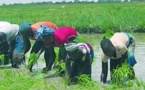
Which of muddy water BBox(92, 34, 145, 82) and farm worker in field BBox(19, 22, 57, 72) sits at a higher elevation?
farm worker in field BBox(19, 22, 57, 72)

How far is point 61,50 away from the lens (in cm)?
788

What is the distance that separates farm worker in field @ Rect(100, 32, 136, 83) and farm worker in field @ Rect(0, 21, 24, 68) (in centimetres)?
234

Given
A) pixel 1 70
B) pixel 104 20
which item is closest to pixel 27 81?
pixel 1 70

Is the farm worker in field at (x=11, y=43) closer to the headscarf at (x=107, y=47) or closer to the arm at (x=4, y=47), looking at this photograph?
the arm at (x=4, y=47)

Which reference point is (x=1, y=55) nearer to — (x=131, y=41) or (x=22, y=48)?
(x=22, y=48)

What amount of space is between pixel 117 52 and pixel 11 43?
2973 mm

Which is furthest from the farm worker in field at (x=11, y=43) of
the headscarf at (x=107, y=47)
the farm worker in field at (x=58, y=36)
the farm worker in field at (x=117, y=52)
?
the headscarf at (x=107, y=47)

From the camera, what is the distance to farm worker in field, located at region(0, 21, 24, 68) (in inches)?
338

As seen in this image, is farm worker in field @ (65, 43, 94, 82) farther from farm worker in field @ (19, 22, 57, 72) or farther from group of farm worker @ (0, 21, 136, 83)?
farm worker in field @ (19, 22, 57, 72)

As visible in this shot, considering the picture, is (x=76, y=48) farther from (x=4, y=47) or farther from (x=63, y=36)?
(x=4, y=47)

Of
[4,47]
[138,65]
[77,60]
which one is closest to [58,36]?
[77,60]

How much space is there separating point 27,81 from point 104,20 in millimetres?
13300

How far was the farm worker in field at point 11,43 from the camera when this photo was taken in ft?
28.2

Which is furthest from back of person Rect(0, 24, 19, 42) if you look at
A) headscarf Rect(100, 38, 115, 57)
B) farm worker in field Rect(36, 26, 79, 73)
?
headscarf Rect(100, 38, 115, 57)
